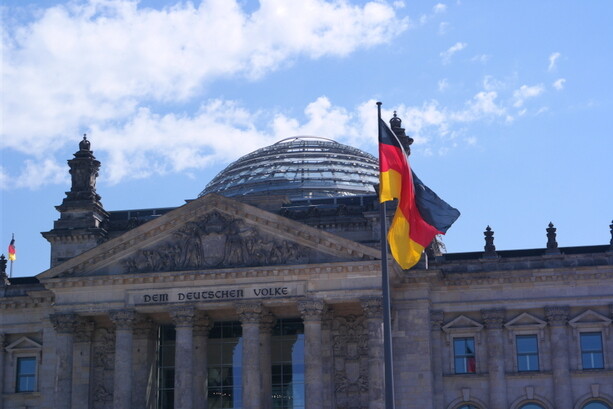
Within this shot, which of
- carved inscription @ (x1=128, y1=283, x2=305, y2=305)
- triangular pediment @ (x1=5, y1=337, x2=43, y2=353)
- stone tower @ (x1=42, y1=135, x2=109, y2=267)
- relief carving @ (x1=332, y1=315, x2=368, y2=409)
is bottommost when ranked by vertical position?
relief carving @ (x1=332, y1=315, x2=368, y2=409)

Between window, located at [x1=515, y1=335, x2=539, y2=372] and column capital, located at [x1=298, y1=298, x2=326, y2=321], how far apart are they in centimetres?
1194

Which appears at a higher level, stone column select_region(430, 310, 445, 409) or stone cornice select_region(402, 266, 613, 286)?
stone cornice select_region(402, 266, 613, 286)

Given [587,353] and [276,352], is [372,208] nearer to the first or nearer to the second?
[276,352]

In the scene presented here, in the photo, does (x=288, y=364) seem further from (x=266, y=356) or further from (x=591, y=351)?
(x=591, y=351)

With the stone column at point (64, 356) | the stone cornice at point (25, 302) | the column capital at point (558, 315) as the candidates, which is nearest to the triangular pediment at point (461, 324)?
the column capital at point (558, 315)

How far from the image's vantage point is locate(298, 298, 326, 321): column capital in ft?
196

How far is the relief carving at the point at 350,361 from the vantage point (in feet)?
202

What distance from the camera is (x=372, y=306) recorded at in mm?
59406

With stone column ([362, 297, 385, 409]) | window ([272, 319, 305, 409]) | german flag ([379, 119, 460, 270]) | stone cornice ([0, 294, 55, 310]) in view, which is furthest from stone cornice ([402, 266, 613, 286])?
stone cornice ([0, 294, 55, 310])

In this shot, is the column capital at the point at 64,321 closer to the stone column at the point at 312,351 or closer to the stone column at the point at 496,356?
the stone column at the point at 312,351

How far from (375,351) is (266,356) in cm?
678

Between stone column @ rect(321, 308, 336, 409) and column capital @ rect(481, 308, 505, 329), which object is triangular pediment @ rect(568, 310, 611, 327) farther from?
stone column @ rect(321, 308, 336, 409)

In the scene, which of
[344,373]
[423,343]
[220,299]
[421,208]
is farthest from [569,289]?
[421,208]

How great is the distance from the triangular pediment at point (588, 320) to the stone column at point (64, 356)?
2859 centimetres
